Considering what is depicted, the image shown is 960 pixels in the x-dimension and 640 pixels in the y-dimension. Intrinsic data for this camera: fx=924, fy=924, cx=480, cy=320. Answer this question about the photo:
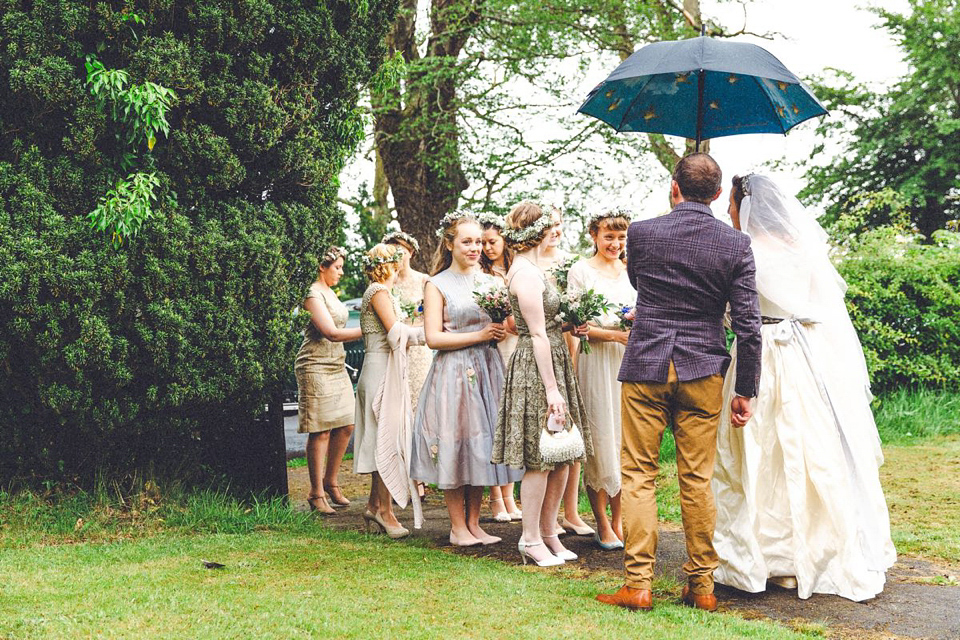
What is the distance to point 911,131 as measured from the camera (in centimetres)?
2253

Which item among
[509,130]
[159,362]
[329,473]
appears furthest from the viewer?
[509,130]

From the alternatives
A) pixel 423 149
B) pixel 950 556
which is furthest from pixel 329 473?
pixel 423 149

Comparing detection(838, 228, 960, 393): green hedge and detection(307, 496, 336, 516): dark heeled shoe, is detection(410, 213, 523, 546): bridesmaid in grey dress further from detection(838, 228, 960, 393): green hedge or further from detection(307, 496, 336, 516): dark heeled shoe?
detection(838, 228, 960, 393): green hedge

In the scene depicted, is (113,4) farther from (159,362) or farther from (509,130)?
(509,130)

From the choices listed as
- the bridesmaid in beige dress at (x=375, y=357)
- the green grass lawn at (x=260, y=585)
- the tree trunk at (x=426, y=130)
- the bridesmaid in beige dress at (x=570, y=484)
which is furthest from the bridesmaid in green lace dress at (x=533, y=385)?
the tree trunk at (x=426, y=130)

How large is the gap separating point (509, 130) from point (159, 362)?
29.5ft

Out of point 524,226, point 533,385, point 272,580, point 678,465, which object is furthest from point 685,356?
point 272,580

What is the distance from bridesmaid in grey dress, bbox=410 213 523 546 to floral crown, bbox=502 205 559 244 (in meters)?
0.69

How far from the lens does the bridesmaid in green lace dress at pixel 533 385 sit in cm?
538

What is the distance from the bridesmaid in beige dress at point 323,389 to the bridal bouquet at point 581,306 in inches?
99.8

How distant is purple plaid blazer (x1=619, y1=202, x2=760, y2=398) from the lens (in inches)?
175

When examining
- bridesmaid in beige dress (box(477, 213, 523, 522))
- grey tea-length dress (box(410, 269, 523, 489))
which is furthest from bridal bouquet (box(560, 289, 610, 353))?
bridesmaid in beige dress (box(477, 213, 523, 522))

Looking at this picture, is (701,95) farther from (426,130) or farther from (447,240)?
(426,130)

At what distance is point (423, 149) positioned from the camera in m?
13.1
